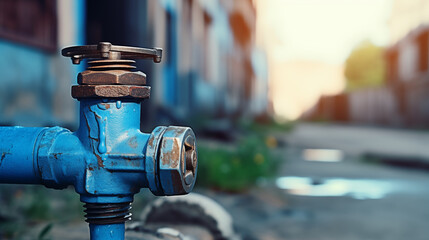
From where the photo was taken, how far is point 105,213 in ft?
3.98

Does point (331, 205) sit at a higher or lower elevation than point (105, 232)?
lower

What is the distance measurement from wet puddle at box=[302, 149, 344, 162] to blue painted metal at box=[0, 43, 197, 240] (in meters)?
6.18

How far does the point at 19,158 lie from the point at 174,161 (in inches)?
14.5

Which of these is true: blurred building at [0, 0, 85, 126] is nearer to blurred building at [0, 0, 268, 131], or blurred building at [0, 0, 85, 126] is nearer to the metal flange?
blurred building at [0, 0, 268, 131]

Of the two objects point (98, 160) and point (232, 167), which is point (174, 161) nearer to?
point (98, 160)

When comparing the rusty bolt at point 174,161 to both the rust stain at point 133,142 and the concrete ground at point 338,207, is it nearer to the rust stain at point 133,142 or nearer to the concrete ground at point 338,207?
the rust stain at point 133,142

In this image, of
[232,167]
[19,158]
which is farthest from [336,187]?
[19,158]

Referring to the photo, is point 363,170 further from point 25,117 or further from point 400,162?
point 25,117

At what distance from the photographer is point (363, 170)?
6.15m

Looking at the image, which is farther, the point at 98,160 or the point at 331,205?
the point at 331,205

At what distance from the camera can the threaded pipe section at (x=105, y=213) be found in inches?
47.6

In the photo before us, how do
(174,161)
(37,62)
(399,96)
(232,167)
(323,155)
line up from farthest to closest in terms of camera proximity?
(399,96), (323,155), (232,167), (37,62), (174,161)

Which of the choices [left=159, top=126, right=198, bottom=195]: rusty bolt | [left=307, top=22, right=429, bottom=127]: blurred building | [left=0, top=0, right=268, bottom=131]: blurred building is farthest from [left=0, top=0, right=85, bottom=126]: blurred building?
[left=307, top=22, right=429, bottom=127]: blurred building

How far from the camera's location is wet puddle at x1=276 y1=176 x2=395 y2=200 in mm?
4359
